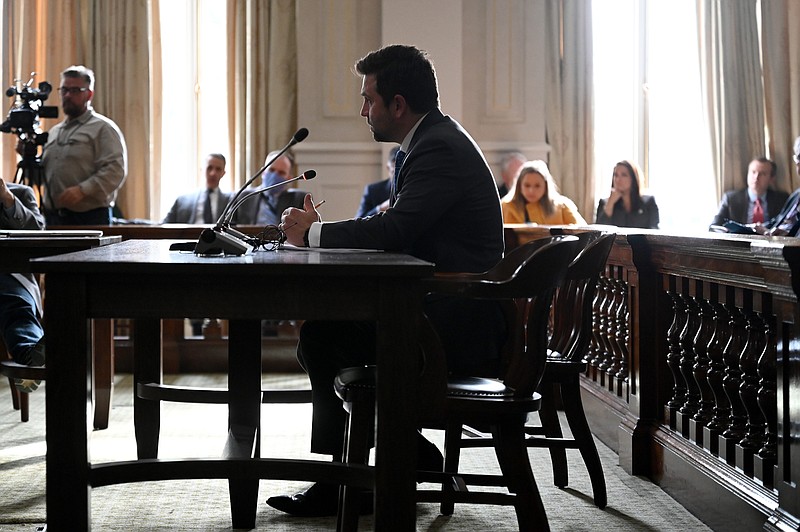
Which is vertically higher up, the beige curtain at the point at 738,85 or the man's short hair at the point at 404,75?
the beige curtain at the point at 738,85

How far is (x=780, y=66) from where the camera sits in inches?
331

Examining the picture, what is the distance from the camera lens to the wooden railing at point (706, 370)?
91.0 inches

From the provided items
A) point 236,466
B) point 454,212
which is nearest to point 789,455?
point 454,212

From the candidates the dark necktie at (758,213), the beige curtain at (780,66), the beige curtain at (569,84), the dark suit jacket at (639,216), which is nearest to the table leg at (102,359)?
the dark suit jacket at (639,216)

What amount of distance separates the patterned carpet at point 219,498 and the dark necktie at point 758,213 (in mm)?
4481

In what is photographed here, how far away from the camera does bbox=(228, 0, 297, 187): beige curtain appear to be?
8.25m

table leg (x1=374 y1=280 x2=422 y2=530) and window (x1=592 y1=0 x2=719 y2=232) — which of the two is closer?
table leg (x1=374 y1=280 x2=422 y2=530)

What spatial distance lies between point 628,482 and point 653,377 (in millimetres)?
357

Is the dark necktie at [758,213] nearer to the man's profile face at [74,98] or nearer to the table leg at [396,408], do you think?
the man's profile face at [74,98]

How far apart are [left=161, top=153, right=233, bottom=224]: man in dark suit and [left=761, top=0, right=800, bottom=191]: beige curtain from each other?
4.29 metres

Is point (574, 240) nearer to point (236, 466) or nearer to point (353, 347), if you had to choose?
point (353, 347)

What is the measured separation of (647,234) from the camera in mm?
3492

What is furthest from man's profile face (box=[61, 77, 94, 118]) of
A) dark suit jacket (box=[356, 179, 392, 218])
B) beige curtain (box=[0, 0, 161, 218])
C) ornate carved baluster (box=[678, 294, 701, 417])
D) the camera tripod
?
ornate carved baluster (box=[678, 294, 701, 417])

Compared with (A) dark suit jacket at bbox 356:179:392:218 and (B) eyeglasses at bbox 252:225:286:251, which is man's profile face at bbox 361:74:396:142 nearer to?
(B) eyeglasses at bbox 252:225:286:251
